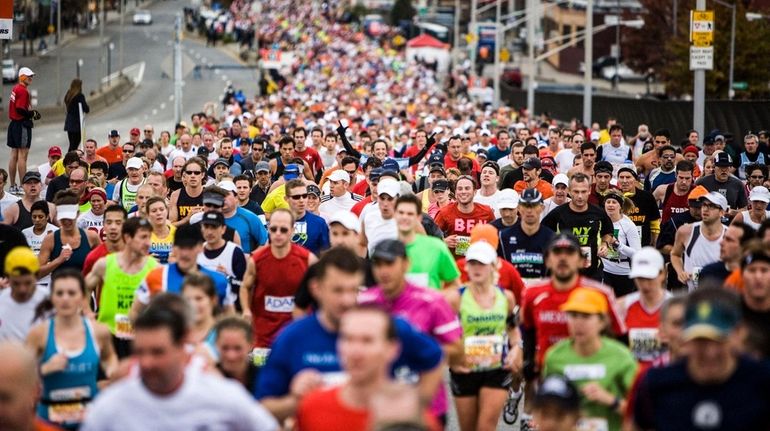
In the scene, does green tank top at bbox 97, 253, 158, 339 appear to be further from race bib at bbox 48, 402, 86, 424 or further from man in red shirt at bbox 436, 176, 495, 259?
man in red shirt at bbox 436, 176, 495, 259

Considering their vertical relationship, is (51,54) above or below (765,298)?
above

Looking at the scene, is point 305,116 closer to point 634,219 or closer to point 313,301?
point 634,219

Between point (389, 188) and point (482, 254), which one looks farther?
point (389, 188)

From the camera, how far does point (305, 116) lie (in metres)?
43.3

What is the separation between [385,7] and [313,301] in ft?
475

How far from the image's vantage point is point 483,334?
1093 cm

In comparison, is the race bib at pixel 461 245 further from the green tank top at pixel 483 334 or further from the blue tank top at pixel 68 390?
the blue tank top at pixel 68 390

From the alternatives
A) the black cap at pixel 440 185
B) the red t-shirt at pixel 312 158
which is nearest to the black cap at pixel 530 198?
the black cap at pixel 440 185

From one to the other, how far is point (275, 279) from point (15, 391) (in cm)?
566

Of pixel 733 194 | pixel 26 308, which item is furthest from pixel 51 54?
pixel 26 308

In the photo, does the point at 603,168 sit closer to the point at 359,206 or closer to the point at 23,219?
the point at 359,206

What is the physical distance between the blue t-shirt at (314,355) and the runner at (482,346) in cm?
323

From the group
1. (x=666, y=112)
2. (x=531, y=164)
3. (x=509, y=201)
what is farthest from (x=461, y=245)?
(x=666, y=112)

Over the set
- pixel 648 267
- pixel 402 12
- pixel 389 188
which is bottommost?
pixel 648 267
